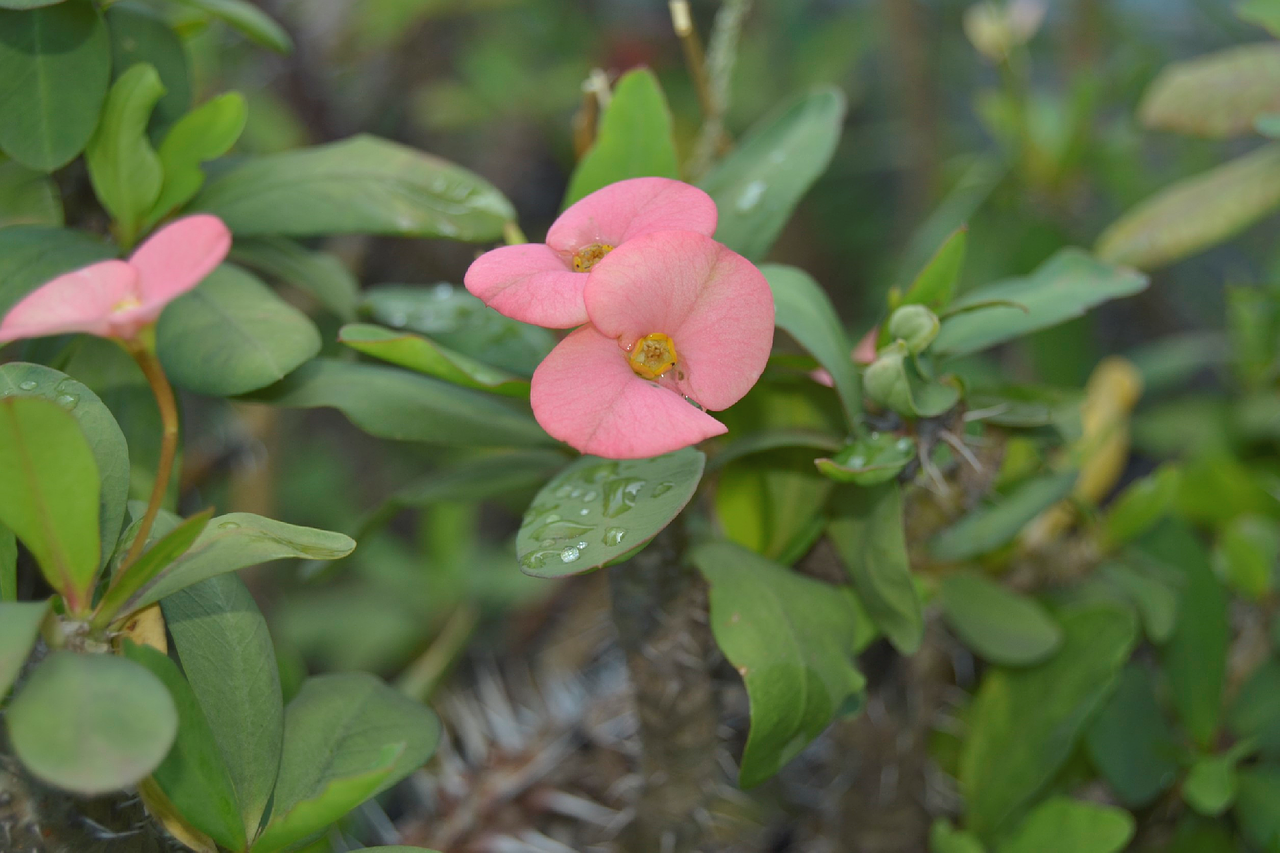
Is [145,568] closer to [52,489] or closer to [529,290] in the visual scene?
[52,489]

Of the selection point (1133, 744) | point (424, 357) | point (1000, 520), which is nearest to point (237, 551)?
point (424, 357)

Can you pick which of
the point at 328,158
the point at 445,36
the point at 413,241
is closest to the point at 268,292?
the point at 328,158

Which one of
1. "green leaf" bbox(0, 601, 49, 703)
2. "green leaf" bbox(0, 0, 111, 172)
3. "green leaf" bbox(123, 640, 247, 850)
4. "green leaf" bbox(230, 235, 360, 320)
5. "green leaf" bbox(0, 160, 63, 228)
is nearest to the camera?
"green leaf" bbox(0, 601, 49, 703)

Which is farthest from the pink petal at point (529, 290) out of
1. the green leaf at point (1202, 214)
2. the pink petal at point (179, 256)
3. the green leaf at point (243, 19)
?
the green leaf at point (1202, 214)

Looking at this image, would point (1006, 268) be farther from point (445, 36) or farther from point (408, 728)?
point (445, 36)

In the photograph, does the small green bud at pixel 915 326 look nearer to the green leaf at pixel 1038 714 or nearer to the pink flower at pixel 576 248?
the pink flower at pixel 576 248

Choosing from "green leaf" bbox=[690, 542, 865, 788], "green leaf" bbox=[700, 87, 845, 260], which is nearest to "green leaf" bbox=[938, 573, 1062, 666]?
"green leaf" bbox=[690, 542, 865, 788]

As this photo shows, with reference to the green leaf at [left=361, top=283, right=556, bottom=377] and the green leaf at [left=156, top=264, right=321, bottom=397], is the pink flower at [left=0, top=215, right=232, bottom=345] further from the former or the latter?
the green leaf at [left=361, top=283, right=556, bottom=377]
